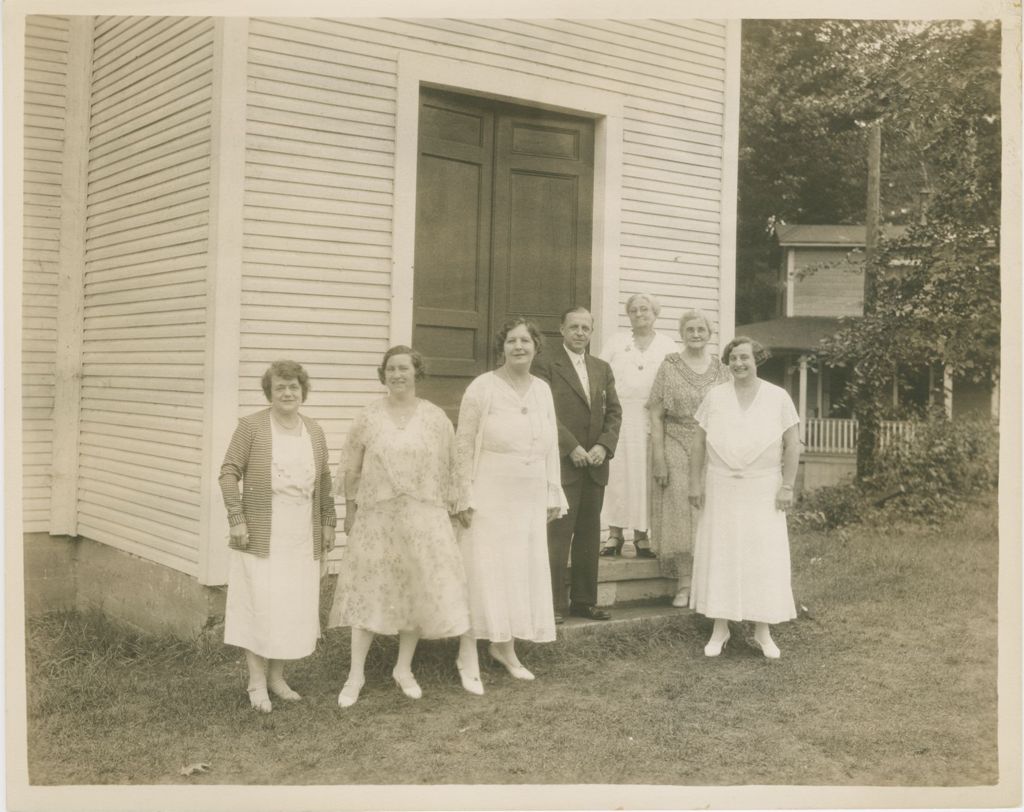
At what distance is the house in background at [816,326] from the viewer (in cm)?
1202

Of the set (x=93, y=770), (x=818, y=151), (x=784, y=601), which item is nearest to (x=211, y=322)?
(x=93, y=770)

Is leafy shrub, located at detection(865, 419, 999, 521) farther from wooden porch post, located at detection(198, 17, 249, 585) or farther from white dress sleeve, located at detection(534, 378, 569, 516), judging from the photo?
wooden porch post, located at detection(198, 17, 249, 585)

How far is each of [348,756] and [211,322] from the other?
2.37 m

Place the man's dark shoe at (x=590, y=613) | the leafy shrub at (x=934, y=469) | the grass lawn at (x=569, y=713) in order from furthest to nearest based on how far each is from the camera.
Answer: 1. the leafy shrub at (x=934, y=469)
2. the man's dark shoe at (x=590, y=613)
3. the grass lawn at (x=569, y=713)

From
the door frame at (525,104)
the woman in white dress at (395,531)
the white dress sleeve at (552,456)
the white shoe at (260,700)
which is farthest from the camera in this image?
the door frame at (525,104)

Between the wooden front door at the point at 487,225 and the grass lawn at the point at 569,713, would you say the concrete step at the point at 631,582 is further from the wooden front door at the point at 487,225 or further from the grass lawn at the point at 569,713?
the wooden front door at the point at 487,225

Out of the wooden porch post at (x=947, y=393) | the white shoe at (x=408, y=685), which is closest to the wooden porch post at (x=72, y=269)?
the white shoe at (x=408, y=685)

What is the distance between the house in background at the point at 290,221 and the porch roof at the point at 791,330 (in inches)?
423

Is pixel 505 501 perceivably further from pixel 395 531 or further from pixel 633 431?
pixel 633 431

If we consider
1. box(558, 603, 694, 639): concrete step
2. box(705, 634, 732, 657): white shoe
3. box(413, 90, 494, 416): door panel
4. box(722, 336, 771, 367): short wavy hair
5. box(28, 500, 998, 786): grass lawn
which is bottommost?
box(28, 500, 998, 786): grass lawn

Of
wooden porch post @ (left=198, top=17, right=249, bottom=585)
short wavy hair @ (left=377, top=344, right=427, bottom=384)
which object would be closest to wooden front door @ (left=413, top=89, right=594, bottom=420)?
wooden porch post @ (left=198, top=17, right=249, bottom=585)

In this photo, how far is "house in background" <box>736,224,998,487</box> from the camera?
12.0 metres

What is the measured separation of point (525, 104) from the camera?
562 cm

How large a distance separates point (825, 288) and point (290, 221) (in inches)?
598
